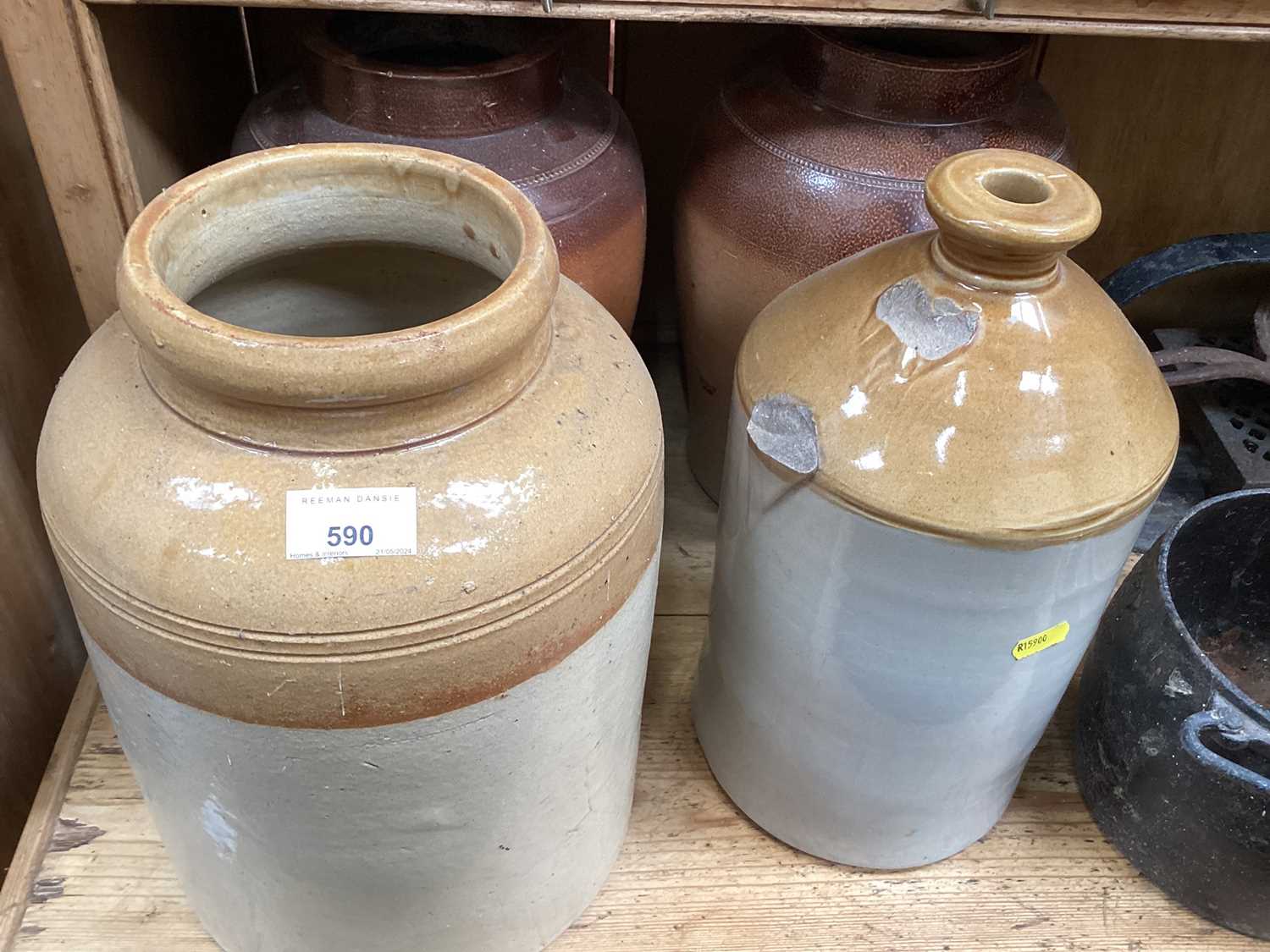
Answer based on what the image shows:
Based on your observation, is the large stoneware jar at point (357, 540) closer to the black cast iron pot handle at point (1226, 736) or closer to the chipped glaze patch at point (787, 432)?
the chipped glaze patch at point (787, 432)

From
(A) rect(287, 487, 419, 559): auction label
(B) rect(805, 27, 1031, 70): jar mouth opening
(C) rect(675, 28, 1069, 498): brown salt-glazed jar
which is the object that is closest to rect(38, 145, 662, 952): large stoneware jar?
(A) rect(287, 487, 419, 559): auction label

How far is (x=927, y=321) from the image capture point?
0.83 metres

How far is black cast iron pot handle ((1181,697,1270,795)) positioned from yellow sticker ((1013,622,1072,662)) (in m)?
0.15

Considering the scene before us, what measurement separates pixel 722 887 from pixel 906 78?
811 mm

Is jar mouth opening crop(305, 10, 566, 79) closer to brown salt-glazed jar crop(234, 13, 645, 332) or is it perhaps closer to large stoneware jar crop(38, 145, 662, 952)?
brown salt-glazed jar crop(234, 13, 645, 332)

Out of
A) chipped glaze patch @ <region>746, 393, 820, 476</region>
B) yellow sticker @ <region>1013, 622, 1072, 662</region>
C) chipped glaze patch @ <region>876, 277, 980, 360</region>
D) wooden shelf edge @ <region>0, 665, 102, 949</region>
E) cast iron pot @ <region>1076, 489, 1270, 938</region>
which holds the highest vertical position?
chipped glaze patch @ <region>876, 277, 980, 360</region>

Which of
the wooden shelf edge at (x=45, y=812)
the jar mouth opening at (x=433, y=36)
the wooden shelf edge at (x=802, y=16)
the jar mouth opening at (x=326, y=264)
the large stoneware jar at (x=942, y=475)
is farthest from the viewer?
the jar mouth opening at (x=433, y=36)

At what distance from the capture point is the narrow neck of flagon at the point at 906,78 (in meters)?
1.13

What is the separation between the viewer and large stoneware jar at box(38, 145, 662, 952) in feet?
2.28

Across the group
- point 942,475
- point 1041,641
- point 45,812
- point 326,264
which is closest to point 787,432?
point 942,475

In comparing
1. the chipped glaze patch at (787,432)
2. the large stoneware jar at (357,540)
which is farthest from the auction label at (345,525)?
the chipped glaze patch at (787,432)

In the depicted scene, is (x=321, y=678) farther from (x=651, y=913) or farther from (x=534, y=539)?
(x=651, y=913)

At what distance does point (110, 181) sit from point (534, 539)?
597 mm

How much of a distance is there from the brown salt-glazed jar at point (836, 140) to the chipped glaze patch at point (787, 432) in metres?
0.33
